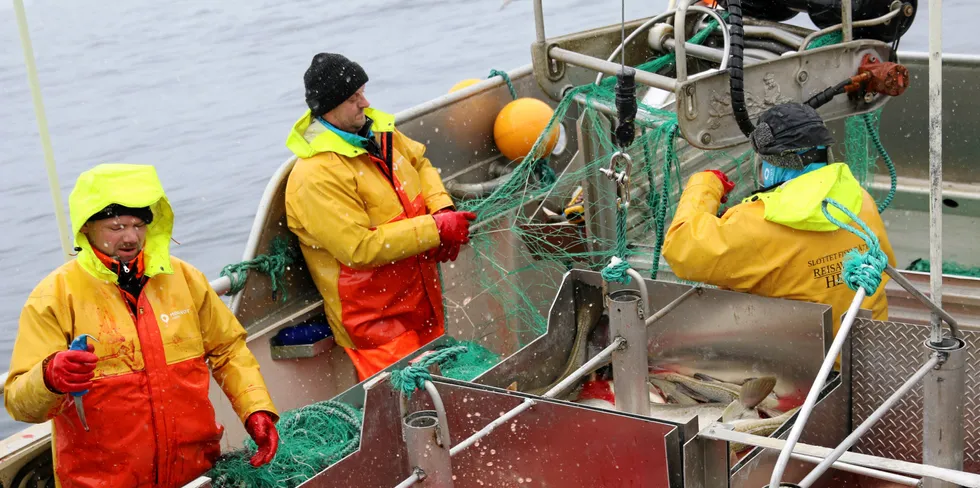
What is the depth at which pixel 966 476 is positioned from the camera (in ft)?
7.63

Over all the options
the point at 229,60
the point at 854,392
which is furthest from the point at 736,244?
the point at 229,60

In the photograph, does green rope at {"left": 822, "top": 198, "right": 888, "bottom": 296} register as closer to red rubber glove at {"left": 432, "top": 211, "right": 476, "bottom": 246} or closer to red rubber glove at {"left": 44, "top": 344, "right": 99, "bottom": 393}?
red rubber glove at {"left": 44, "top": 344, "right": 99, "bottom": 393}

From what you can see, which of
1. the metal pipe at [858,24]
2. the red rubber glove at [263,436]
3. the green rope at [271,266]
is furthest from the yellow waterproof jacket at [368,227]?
the metal pipe at [858,24]

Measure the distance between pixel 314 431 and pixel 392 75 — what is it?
14.3 m

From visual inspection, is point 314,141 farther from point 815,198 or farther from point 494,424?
point 815,198

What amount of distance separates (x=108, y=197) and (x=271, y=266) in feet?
5.04

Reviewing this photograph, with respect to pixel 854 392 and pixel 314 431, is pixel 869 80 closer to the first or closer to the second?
pixel 854 392

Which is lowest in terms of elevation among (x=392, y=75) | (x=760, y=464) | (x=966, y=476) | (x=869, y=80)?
(x=392, y=75)

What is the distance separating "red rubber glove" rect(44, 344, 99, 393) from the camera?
9.57 feet

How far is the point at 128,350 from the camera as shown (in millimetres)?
3270

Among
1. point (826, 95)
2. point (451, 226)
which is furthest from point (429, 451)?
point (826, 95)

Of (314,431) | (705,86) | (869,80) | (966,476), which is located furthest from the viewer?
(869,80)

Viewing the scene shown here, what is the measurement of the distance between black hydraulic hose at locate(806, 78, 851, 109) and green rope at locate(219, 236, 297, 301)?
2336 mm

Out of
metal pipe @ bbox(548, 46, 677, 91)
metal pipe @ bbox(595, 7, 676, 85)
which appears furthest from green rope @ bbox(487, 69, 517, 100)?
metal pipe @ bbox(548, 46, 677, 91)
